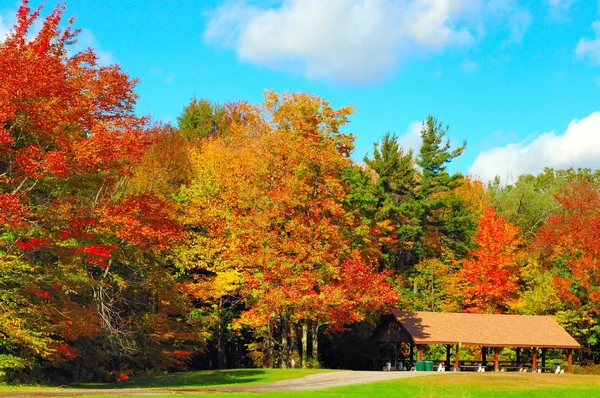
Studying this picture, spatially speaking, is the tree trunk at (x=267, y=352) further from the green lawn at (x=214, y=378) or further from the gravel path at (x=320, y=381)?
the gravel path at (x=320, y=381)

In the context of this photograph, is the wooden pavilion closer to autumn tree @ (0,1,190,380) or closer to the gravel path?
the gravel path

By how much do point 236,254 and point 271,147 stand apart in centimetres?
674

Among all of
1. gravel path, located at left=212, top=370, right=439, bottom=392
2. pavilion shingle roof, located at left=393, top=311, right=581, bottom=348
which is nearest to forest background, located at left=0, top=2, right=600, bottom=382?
pavilion shingle roof, located at left=393, top=311, right=581, bottom=348

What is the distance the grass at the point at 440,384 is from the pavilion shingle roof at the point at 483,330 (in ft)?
28.8

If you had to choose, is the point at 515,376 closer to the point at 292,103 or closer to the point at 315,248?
the point at 315,248

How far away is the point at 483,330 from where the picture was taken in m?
46.3

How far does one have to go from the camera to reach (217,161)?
45.9m

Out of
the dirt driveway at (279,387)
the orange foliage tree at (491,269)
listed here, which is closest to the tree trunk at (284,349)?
the dirt driveway at (279,387)

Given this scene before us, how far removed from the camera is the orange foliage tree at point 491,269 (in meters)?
54.9

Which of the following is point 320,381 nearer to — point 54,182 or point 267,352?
point 54,182

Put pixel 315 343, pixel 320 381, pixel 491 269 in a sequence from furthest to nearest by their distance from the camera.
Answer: pixel 491 269
pixel 315 343
pixel 320 381

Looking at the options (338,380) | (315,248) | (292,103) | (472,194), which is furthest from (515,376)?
(472,194)

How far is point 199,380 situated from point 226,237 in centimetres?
1223

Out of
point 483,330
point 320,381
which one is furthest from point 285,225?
point 483,330
